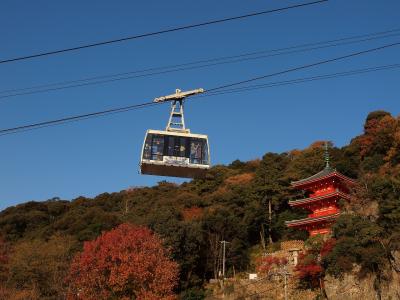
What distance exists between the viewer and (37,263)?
33.8 metres

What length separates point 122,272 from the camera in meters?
28.5

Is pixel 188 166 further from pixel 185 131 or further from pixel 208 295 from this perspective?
pixel 208 295

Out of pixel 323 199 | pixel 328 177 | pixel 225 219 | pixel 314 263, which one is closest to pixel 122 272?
pixel 314 263

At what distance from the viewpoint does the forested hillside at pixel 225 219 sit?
28.4 metres

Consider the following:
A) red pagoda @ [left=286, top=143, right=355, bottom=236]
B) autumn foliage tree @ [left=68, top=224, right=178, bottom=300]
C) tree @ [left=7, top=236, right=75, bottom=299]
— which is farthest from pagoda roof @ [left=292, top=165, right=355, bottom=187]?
tree @ [left=7, top=236, right=75, bottom=299]

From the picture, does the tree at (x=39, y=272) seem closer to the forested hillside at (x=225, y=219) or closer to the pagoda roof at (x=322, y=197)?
the forested hillside at (x=225, y=219)

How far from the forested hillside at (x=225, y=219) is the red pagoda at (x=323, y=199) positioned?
82.6 inches

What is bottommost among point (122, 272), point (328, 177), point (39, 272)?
point (39, 272)

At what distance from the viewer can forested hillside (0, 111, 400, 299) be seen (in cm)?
2841

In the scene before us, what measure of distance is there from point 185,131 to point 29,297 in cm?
2151

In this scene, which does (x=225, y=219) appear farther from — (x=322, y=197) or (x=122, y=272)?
(x=122, y=272)

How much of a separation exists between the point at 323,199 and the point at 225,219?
8.77 metres

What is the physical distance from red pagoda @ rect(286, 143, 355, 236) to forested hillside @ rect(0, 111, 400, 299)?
2.10 metres

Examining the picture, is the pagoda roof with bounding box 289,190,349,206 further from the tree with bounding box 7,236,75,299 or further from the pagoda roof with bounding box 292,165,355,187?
the tree with bounding box 7,236,75,299
